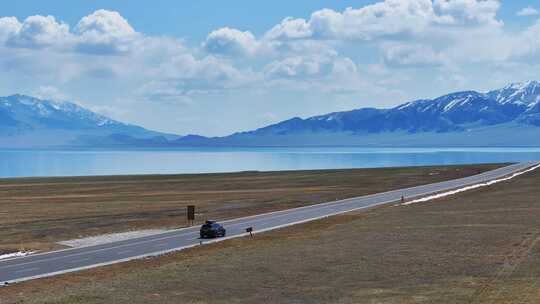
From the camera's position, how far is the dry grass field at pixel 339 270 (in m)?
30.1

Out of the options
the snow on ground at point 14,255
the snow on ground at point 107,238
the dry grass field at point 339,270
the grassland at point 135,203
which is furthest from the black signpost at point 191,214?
the snow on ground at point 14,255

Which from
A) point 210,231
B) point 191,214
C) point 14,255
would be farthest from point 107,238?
point 191,214

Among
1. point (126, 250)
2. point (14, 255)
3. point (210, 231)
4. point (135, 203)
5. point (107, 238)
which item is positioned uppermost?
point (135, 203)

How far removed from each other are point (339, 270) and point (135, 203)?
204 feet

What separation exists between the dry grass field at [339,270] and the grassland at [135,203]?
16781mm

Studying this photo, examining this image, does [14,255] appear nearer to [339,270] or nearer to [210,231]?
[210,231]

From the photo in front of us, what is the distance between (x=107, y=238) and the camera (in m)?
57.8

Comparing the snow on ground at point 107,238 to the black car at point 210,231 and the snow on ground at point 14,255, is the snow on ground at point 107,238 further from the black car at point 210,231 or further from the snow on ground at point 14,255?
the black car at point 210,231

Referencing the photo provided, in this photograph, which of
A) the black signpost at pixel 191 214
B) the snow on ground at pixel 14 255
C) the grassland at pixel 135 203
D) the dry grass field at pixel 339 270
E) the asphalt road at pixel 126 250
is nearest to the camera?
the dry grass field at pixel 339 270

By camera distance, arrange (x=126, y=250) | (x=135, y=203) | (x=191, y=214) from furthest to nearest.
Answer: (x=135, y=203)
(x=191, y=214)
(x=126, y=250)

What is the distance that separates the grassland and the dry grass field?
55.1ft

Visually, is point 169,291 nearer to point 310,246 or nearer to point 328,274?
point 328,274

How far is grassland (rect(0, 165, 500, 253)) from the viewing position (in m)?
64.0

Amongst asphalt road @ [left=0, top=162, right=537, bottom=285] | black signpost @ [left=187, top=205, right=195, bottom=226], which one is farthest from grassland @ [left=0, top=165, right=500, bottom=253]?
asphalt road @ [left=0, top=162, right=537, bottom=285]
